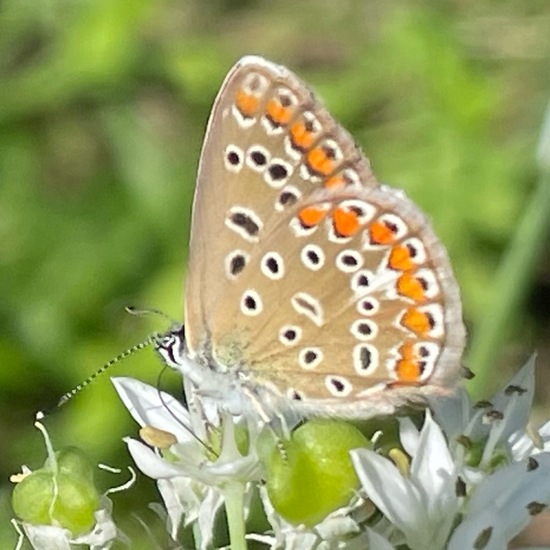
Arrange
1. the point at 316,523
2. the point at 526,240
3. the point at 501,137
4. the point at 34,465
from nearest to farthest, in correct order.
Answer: the point at 316,523, the point at 526,240, the point at 34,465, the point at 501,137

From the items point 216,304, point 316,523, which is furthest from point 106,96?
point 316,523

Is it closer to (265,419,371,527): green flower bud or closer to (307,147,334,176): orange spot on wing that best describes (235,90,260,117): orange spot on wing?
(307,147,334,176): orange spot on wing

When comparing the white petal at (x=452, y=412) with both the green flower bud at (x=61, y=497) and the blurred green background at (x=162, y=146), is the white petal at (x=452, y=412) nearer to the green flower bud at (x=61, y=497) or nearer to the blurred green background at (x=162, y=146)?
the green flower bud at (x=61, y=497)

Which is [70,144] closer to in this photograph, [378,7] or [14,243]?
[14,243]

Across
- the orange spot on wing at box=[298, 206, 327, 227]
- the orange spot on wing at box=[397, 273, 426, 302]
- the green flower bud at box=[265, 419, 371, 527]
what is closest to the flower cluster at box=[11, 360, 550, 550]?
the green flower bud at box=[265, 419, 371, 527]

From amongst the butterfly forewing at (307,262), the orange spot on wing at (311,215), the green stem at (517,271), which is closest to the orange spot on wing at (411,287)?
the butterfly forewing at (307,262)

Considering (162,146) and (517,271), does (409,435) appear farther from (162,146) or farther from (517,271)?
(162,146)

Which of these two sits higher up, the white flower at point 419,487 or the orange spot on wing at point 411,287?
the orange spot on wing at point 411,287
